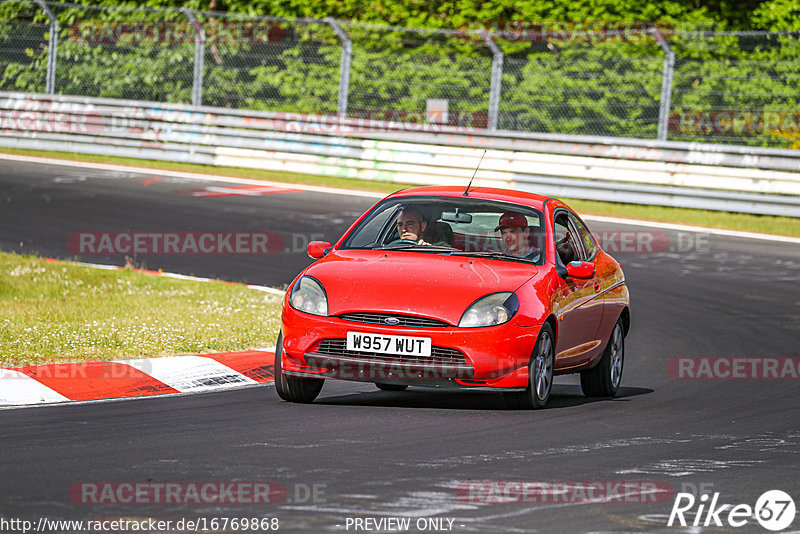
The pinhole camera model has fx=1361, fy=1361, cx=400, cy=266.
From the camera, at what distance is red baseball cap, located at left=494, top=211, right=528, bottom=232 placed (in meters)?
9.20

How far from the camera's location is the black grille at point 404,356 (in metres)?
7.92

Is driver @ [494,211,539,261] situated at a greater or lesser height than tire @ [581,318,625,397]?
greater

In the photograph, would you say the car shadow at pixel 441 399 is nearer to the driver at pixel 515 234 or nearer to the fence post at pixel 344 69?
the driver at pixel 515 234

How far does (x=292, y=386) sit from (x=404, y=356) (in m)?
0.85

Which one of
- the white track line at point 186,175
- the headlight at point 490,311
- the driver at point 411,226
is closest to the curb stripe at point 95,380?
the driver at point 411,226

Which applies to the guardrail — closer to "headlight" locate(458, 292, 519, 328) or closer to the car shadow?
the car shadow

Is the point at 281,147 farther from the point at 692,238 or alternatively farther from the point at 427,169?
the point at 692,238

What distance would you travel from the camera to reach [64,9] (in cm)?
2853

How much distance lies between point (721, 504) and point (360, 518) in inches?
64.0

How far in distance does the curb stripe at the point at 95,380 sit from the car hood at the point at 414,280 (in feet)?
4.35

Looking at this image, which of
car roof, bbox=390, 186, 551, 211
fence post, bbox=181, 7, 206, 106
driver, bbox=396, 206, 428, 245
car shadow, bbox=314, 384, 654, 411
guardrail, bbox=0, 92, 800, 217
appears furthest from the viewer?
fence post, bbox=181, 7, 206, 106

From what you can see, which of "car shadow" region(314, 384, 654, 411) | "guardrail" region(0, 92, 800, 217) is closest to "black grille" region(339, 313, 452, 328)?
"car shadow" region(314, 384, 654, 411)

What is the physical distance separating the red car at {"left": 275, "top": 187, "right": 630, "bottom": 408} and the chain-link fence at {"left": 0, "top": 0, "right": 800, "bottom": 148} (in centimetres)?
1091

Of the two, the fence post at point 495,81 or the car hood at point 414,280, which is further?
the fence post at point 495,81
